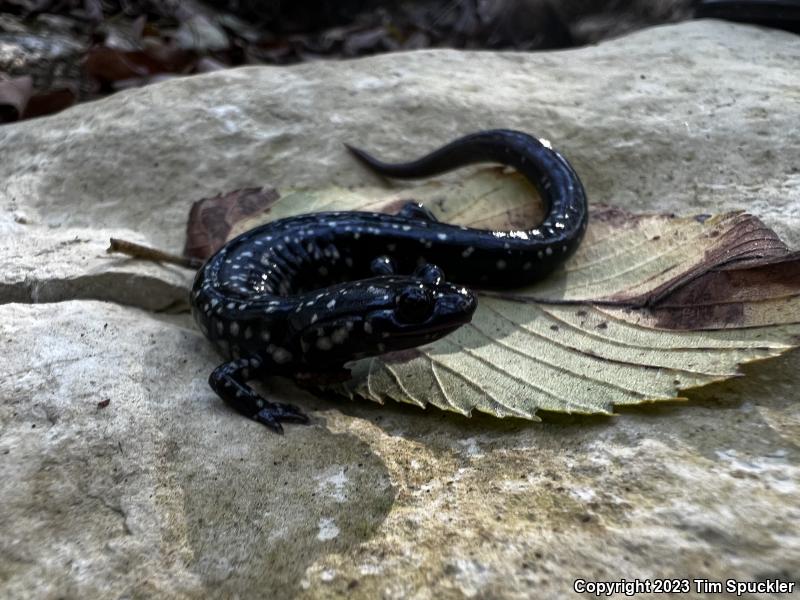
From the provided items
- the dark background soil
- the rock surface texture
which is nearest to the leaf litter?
the rock surface texture

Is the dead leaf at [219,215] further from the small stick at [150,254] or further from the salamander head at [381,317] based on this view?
the salamander head at [381,317]

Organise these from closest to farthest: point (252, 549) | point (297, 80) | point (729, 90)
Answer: point (252, 549)
point (729, 90)
point (297, 80)

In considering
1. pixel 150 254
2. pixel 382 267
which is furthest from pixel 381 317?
pixel 150 254

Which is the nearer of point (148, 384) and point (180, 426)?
point (180, 426)

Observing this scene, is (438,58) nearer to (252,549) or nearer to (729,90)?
(729,90)

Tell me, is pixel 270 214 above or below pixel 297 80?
below

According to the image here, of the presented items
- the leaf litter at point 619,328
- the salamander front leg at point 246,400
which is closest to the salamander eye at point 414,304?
the leaf litter at point 619,328

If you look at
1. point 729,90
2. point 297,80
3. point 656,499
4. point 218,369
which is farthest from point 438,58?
point 656,499
